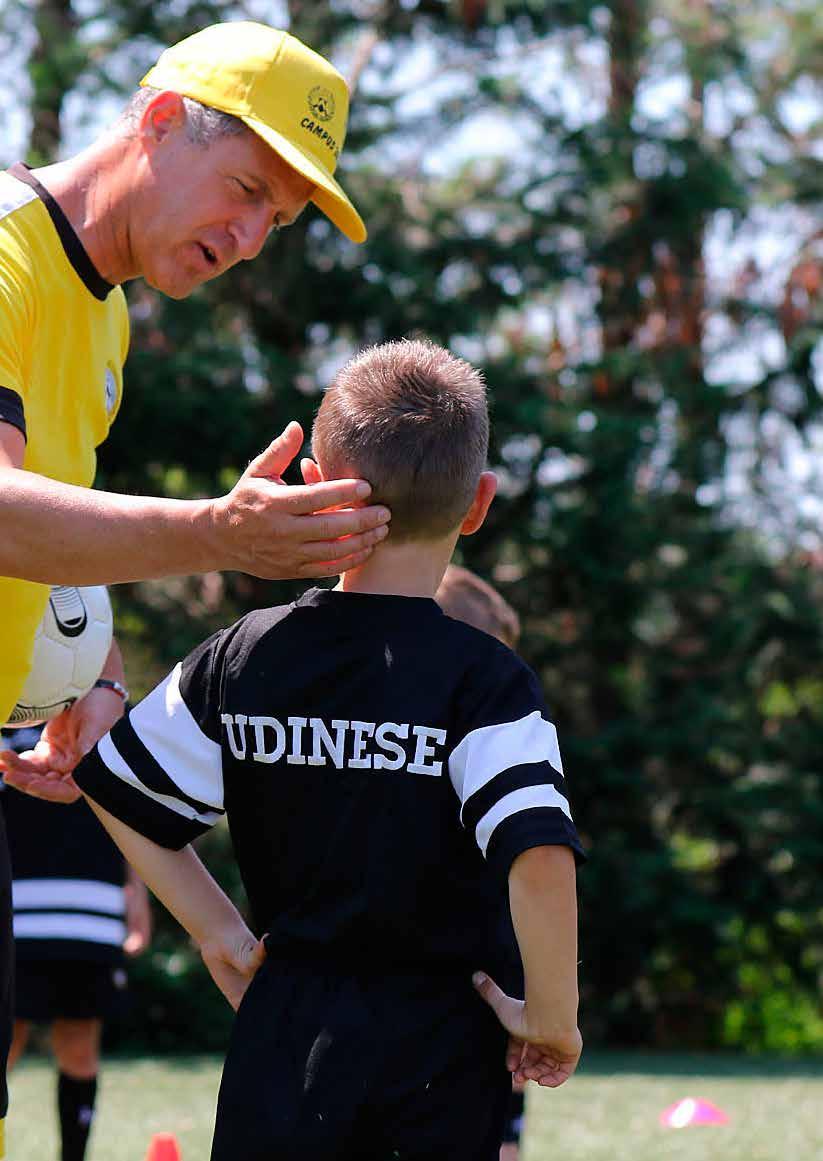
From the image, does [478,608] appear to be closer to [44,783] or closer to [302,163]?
[44,783]

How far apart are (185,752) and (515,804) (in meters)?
0.46

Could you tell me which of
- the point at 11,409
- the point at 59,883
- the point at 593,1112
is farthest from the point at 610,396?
the point at 11,409

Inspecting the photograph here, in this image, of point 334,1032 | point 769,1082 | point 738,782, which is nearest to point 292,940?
point 334,1032

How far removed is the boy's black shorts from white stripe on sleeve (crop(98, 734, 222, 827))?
0.25m

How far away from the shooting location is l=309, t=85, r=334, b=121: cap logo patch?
7.87 ft

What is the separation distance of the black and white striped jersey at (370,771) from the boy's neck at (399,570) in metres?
0.02

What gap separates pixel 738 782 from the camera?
447 inches

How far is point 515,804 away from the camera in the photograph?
1.86 meters

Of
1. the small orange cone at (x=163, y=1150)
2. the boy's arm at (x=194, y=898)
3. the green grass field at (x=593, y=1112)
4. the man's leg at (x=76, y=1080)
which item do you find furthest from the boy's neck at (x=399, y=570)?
the green grass field at (x=593, y=1112)

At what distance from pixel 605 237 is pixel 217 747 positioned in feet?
32.9

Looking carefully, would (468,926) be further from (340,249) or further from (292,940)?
(340,249)

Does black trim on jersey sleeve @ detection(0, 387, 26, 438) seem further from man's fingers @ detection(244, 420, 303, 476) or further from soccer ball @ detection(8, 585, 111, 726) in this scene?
soccer ball @ detection(8, 585, 111, 726)

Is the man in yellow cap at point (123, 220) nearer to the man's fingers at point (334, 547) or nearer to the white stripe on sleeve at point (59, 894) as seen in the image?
the man's fingers at point (334, 547)

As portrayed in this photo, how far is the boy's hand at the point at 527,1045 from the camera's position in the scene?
195 cm
